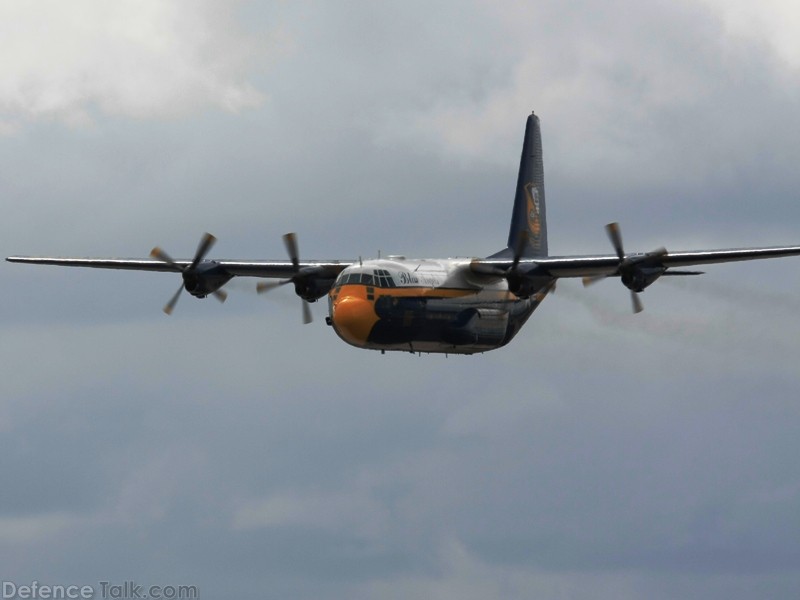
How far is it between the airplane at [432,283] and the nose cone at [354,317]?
28 mm

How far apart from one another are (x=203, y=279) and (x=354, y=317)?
320 inches

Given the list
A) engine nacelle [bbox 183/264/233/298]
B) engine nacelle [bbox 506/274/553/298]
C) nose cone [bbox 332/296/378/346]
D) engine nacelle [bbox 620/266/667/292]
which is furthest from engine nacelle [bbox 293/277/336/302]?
engine nacelle [bbox 620/266/667/292]

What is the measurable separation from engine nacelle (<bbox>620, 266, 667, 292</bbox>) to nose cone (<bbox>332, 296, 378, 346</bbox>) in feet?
24.3

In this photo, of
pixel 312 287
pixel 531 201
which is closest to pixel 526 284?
pixel 312 287

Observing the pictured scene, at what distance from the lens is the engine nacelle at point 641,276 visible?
41.9 meters

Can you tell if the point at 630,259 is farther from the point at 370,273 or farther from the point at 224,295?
the point at 224,295

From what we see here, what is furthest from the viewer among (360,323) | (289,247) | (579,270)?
(289,247)

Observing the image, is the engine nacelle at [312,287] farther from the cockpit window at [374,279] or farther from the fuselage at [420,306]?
the cockpit window at [374,279]

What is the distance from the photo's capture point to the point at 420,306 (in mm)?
42219

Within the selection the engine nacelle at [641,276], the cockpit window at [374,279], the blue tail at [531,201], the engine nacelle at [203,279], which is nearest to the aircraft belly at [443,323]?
the cockpit window at [374,279]

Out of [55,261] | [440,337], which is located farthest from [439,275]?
[55,261]

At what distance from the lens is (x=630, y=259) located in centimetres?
4212

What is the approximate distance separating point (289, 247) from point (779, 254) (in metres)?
15.3

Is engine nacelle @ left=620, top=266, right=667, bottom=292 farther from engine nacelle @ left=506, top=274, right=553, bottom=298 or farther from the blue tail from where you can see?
the blue tail
